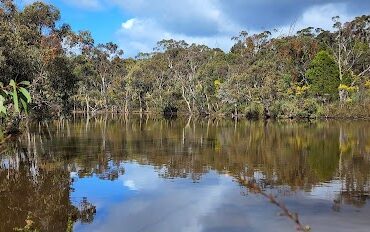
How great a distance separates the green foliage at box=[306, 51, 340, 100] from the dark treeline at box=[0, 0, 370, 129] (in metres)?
0.12

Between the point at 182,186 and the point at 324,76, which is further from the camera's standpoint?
the point at 324,76

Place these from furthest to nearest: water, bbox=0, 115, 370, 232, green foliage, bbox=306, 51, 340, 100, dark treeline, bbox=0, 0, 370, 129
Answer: green foliage, bbox=306, 51, 340, 100
dark treeline, bbox=0, 0, 370, 129
water, bbox=0, 115, 370, 232

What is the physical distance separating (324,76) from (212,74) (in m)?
18.5

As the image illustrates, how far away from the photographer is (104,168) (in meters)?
18.3

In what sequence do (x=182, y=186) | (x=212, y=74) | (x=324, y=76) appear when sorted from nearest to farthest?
(x=182, y=186) → (x=324, y=76) → (x=212, y=74)

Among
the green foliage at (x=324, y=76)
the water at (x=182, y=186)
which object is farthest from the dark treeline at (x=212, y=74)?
the water at (x=182, y=186)

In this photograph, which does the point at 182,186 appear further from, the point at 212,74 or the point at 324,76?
the point at 212,74

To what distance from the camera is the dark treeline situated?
37.7 meters

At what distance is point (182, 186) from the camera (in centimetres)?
1472

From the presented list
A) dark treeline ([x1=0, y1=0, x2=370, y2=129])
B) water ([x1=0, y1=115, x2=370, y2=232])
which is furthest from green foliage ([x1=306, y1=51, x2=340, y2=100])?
water ([x1=0, y1=115, x2=370, y2=232])

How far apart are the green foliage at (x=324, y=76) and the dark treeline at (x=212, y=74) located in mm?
121

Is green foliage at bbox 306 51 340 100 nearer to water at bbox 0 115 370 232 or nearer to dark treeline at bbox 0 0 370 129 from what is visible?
dark treeline at bbox 0 0 370 129

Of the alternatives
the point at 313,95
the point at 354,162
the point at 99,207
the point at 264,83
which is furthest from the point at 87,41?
the point at 99,207

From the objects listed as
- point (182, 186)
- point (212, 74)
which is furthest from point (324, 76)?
point (182, 186)
